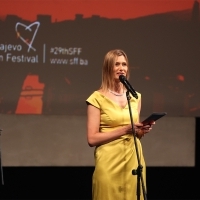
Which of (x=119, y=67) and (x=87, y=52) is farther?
(x=87, y=52)

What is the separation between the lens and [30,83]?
5254mm

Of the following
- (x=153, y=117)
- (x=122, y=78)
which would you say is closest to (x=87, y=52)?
(x=122, y=78)

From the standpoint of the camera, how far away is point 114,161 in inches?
127

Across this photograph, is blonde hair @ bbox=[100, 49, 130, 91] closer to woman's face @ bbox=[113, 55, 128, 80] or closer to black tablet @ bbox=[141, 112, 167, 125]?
woman's face @ bbox=[113, 55, 128, 80]

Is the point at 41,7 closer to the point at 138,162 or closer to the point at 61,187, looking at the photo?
the point at 61,187

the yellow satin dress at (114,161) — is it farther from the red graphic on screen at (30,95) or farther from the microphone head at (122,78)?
the red graphic on screen at (30,95)

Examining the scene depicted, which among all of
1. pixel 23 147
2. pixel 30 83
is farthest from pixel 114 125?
pixel 23 147

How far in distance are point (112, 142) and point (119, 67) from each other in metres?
0.44

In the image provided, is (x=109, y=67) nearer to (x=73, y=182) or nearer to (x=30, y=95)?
(x=30, y=95)

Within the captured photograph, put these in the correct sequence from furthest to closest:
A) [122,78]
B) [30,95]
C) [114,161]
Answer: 1. [30,95]
2. [114,161]
3. [122,78]

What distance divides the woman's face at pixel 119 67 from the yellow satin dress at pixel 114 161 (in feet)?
0.51

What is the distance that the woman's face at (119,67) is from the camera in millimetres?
3236

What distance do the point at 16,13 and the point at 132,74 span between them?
1245 mm

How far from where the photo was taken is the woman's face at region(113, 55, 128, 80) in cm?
324
